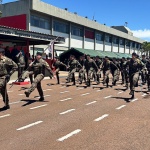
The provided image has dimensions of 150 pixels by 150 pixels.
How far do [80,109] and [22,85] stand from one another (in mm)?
7871

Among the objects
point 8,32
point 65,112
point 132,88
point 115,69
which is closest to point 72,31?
point 8,32

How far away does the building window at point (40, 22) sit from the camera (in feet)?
112

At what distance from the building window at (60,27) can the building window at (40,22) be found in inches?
62.6

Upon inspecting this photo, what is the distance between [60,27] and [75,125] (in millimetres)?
34099

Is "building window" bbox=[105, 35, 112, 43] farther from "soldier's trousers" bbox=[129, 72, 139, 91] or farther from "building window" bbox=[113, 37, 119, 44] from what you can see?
"soldier's trousers" bbox=[129, 72, 139, 91]

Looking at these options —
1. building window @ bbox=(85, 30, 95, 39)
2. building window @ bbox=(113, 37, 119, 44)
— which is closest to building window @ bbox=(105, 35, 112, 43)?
building window @ bbox=(113, 37, 119, 44)

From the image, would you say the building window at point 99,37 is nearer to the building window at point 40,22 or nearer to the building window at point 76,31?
the building window at point 76,31

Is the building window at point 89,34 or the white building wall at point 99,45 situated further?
the white building wall at point 99,45

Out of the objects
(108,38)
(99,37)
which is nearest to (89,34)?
(99,37)

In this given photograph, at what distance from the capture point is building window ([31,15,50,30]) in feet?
112

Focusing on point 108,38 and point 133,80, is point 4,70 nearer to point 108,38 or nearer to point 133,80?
point 133,80

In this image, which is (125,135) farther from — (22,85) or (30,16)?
(30,16)

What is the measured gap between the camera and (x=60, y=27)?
39.7 meters

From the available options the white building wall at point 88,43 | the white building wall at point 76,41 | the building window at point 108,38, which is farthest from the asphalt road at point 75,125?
the building window at point 108,38
